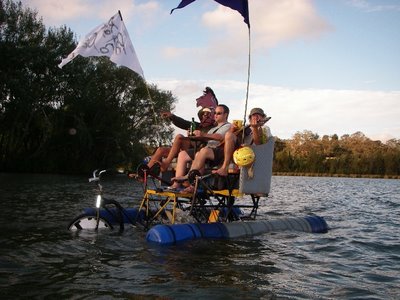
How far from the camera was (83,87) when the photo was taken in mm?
36875

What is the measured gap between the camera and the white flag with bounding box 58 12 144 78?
33.6ft

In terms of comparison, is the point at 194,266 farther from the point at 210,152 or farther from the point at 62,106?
the point at 62,106

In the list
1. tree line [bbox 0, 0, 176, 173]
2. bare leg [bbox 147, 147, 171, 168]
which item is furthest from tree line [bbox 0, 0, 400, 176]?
bare leg [bbox 147, 147, 171, 168]

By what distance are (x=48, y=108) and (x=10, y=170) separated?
20.5 ft

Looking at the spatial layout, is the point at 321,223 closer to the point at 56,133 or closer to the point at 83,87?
the point at 83,87

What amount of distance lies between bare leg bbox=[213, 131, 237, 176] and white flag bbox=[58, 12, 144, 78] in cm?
312

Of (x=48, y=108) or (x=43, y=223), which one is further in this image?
(x=48, y=108)

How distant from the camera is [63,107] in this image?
39.8 meters

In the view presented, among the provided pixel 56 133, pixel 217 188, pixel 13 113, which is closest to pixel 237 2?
pixel 217 188

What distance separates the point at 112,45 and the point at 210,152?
3946mm

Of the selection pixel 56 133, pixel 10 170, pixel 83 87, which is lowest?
pixel 10 170

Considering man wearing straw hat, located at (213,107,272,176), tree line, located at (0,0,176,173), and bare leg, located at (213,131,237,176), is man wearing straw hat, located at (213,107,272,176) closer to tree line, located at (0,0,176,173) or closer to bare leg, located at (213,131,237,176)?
bare leg, located at (213,131,237,176)

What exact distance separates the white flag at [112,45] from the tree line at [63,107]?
24502mm

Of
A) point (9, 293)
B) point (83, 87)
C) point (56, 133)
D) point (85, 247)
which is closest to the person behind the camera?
point (9, 293)
